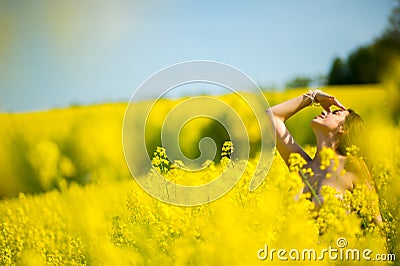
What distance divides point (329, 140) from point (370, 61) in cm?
1477

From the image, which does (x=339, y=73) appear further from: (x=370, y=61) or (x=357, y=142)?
(x=357, y=142)

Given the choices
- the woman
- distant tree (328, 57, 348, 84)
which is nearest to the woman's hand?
the woman

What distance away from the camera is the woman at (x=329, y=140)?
275 centimetres

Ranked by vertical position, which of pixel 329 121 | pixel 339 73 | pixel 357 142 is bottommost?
pixel 357 142

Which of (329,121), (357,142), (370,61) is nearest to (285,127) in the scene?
(329,121)

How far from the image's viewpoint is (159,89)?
121 inches

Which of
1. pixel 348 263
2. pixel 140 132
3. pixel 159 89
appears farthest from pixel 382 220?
pixel 140 132

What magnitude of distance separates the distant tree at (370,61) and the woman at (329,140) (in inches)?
468

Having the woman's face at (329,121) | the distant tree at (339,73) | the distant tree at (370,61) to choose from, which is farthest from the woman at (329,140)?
the distant tree at (339,73)

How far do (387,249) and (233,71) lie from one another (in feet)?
3.48

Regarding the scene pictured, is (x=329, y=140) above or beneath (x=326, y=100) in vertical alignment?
beneath

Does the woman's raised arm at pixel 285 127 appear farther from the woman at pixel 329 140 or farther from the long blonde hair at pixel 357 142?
the long blonde hair at pixel 357 142

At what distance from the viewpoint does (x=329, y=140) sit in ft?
9.35

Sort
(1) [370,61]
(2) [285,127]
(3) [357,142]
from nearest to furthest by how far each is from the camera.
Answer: (3) [357,142]
(2) [285,127]
(1) [370,61]
